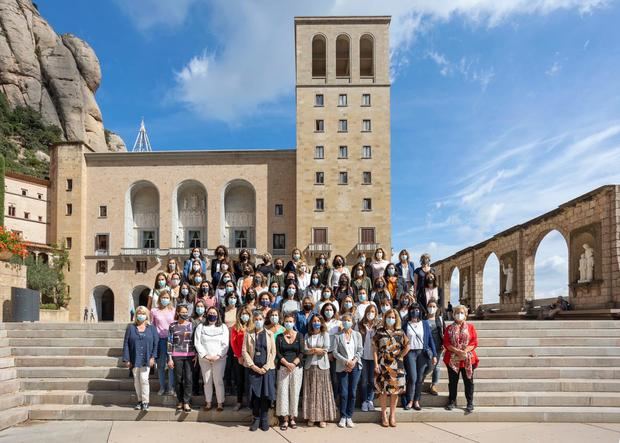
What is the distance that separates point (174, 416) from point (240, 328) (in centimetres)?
186

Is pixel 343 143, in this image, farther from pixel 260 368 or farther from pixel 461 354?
pixel 260 368

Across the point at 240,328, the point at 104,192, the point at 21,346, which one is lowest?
the point at 21,346

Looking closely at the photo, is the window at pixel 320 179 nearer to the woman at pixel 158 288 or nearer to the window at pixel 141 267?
the window at pixel 141 267

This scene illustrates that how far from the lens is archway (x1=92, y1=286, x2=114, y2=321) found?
41906mm

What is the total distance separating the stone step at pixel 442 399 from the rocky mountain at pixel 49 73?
61.9 m

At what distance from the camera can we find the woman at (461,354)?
8.27m

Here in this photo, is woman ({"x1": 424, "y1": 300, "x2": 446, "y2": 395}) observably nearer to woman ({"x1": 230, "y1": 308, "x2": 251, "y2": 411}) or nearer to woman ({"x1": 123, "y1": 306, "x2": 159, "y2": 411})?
woman ({"x1": 230, "y1": 308, "x2": 251, "y2": 411})

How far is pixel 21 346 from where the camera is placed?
34.7 ft

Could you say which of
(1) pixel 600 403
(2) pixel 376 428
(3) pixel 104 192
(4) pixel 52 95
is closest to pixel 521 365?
(1) pixel 600 403

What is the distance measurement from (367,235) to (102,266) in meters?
22.0

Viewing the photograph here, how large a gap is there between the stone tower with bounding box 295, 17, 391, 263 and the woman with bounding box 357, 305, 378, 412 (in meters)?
30.5

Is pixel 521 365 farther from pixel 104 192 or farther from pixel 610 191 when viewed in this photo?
pixel 104 192

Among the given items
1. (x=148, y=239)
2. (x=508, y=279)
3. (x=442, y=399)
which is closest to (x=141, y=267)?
(x=148, y=239)

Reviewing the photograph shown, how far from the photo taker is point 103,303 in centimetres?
4562
